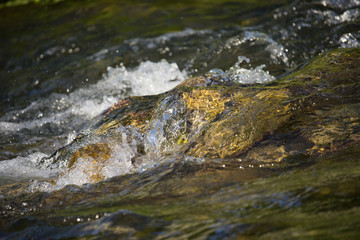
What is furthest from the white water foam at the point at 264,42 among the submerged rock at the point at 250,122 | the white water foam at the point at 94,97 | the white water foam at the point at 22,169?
the white water foam at the point at 22,169

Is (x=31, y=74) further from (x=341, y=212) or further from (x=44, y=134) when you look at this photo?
(x=341, y=212)

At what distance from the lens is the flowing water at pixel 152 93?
2135mm

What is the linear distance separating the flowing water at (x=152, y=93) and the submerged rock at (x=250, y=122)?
11 cm

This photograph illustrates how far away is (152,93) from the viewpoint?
546 cm

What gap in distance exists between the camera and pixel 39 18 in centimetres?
961

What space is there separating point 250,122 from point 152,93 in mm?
2640

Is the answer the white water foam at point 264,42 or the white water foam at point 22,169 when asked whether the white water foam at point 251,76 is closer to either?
the white water foam at point 264,42

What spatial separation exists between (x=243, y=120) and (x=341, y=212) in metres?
1.21

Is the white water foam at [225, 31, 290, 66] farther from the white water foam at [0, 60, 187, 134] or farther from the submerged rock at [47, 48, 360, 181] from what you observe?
the submerged rock at [47, 48, 360, 181]

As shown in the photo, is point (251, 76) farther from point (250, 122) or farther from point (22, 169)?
point (22, 169)

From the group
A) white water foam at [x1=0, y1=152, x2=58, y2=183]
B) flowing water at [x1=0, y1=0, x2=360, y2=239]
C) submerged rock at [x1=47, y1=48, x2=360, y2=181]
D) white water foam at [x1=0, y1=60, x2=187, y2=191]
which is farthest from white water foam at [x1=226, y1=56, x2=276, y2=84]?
white water foam at [x1=0, y1=152, x2=58, y2=183]

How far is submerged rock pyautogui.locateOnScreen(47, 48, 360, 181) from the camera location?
2.85 metres

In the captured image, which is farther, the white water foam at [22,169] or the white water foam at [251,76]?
the white water foam at [251,76]

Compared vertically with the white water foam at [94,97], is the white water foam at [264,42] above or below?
above
